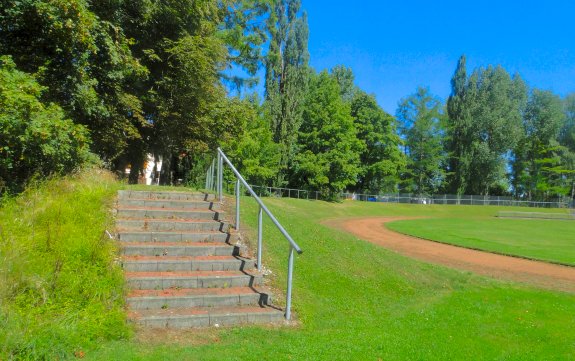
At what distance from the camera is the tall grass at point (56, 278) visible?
13.8ft

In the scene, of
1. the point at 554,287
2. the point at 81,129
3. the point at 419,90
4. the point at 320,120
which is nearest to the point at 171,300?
the point at 81,129

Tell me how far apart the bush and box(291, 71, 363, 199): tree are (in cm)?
3416

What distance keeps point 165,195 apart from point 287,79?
34.3m

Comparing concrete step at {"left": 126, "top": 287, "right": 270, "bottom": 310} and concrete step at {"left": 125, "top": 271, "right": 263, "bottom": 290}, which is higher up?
concrete step at {"left": 125, "top": 271, "right": 263, "bottom": 290}

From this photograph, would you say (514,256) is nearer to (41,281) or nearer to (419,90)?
(41,281)

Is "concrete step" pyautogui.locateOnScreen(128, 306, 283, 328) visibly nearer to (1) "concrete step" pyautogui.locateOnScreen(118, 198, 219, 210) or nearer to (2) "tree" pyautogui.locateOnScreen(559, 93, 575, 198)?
(1) "concrete step" pyautogui.locateOnScreen(118, 198, 219, 210)

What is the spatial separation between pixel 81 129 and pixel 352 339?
692 centimetres

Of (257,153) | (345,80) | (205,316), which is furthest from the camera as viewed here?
(345,80)

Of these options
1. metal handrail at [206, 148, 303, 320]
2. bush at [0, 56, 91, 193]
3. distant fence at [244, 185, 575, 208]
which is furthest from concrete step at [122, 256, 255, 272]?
distant fence at [244, 185, 575, 208]

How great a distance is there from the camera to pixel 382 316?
6695 mm

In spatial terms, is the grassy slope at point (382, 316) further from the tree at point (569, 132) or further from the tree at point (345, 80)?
the tree at point (569, 132)

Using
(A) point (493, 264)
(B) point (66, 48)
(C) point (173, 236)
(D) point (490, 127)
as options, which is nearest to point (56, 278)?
(C) point (173, 236)

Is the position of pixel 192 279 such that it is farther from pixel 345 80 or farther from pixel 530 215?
pixel 345 80

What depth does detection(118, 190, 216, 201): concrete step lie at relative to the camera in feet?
28.2
